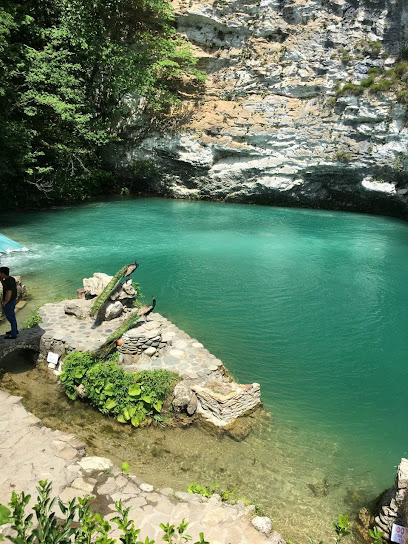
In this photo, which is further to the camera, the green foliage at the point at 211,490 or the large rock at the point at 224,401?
the large rock at the point at 224,401

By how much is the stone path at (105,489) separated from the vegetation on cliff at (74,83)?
19.2 metres

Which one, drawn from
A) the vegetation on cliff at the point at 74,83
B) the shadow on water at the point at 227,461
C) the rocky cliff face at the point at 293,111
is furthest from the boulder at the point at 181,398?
the rocky cliff face at the point at 293,111

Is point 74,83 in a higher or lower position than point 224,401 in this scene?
higher

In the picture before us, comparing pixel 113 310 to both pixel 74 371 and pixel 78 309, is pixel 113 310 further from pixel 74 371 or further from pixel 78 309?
pixel 74 371

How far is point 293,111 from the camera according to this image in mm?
31891

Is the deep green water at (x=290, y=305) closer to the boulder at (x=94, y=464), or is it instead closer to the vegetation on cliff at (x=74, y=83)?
the boulder at (x=94, y=464)

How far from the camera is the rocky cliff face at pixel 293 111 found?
2978 cm

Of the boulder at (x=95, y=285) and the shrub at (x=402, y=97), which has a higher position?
the shrub at (x=402, y=97)

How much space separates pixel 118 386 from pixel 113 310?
279cm

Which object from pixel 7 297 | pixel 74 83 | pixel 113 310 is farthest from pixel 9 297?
pixel 74 83

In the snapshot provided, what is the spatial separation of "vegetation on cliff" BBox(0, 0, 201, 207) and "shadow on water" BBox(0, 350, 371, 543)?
17.9 m

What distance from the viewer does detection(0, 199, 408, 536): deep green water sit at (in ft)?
24.8

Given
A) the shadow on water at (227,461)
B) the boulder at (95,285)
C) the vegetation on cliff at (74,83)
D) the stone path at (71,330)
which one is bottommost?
the shadow on water at (227,461)

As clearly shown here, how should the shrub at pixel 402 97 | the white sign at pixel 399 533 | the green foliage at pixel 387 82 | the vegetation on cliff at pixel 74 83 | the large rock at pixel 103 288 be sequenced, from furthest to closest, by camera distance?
the green foliage at pixel 387 82
the shrub at pixel 402 97
the vegetation on cliff at pixel 74 83
the large rock at pixel 103 288
the white sign at pixel 399 533
